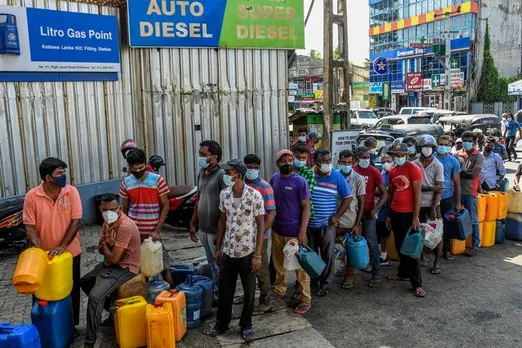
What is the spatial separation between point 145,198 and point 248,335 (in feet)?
5.55

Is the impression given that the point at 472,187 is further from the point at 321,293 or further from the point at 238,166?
the point at 238,166

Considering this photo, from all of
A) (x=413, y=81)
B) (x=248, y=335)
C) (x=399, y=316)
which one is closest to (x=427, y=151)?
(x=399, y=316)

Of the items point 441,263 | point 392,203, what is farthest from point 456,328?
point 441,263

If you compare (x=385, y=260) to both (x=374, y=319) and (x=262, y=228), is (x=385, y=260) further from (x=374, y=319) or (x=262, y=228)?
(x=262, y=228)

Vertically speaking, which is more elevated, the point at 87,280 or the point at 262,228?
the point at 262,228

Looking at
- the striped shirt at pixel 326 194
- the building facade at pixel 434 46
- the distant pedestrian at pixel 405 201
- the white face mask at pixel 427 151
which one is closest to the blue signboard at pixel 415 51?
the building facade at pixel 434 46

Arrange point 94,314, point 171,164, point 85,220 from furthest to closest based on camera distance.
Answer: point 171,164 → point 85,220 → point 94,314

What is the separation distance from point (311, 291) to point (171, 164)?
4559 millimetres

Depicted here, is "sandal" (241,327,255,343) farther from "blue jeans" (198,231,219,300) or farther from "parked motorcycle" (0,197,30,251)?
"parked motorcycle" (0,197,30,251)

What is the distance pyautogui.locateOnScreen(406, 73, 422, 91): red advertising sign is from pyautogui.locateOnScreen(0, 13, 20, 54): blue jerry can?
3954 centimetres

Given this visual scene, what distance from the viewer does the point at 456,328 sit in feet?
16.0

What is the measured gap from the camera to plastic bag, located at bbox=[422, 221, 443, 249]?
19.5 feet

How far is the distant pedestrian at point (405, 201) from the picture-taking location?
5.76 m

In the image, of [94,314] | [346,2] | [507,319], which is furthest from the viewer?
[346,2]
